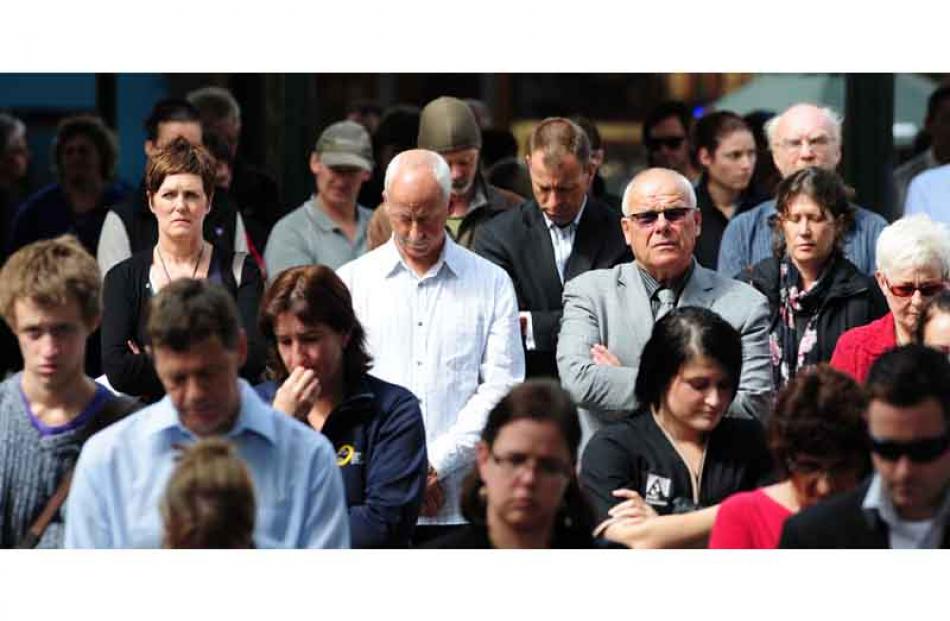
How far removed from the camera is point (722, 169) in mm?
8359

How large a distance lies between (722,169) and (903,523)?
11.8ft

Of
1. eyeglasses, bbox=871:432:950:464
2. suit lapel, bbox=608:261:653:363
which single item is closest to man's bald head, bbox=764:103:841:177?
suit lapel, bbox=608:261:653:363

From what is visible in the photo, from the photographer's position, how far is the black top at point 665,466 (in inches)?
216

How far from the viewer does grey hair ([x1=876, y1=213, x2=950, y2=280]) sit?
20.1ft

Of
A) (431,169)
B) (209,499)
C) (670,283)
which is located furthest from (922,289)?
(209,499)

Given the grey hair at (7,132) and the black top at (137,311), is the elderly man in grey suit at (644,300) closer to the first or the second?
the black top at (137,311)

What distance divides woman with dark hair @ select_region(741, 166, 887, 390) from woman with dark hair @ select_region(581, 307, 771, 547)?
2.78ft

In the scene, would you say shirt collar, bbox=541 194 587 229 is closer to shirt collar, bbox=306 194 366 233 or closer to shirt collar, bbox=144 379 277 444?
shirt collar, bbox=306 194 366 233

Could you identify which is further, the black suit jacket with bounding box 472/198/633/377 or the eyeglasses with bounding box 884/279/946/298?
the black suit jacket with bounding box 472/198/633/377

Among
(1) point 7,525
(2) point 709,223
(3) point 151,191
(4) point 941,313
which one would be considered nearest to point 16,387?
(1) point 7,525

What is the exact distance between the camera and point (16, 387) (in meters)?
5.18

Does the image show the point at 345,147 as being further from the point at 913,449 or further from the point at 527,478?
the point at 913,449

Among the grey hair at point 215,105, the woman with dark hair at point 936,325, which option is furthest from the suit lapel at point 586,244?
the grey hair at point 215,105
